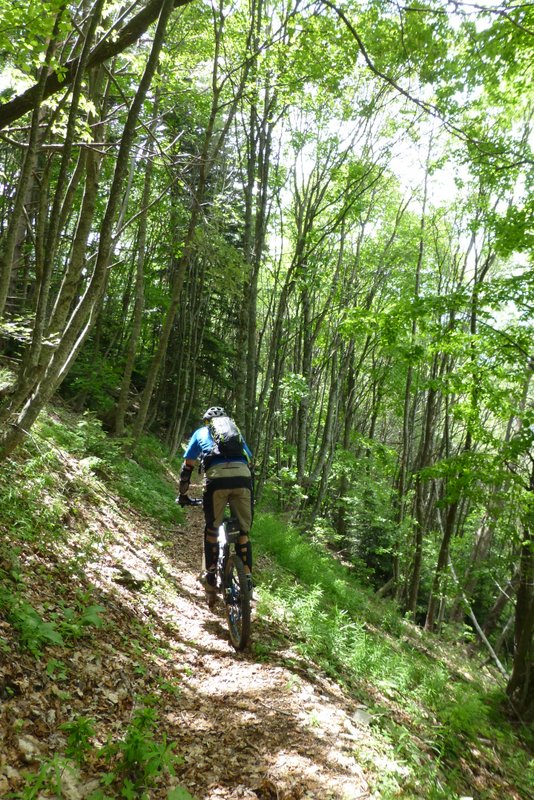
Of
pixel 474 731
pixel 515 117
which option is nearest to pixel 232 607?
pixel 474 731

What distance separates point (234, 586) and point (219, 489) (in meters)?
1.01

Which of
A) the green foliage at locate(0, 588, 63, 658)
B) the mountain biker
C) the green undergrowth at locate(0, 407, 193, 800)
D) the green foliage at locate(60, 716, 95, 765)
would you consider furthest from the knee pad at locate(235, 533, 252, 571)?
the green foliage at locate(60, 716, 95, 765)

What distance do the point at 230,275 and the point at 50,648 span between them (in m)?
5.04

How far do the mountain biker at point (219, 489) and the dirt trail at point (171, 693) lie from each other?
751 millimetres

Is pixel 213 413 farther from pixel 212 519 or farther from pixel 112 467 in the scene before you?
pixel 112 467

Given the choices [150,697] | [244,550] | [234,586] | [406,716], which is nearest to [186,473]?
[244,550]

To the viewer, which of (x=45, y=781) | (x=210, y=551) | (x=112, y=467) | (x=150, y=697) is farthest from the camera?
(x=112, y=467)

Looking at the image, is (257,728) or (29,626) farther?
(257,728)

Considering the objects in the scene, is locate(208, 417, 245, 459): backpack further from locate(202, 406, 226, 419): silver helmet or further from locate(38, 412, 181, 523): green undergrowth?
locate(38, 412, 181, 523): green undergrowth

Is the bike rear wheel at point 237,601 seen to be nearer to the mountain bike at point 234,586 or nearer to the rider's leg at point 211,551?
the mountain bike at point 234,586

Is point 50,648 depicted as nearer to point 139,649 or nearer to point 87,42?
point 139,649

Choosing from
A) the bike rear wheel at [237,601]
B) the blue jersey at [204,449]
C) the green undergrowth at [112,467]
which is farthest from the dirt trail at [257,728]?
the green undergrowth at [112,467]

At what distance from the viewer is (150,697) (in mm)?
3451

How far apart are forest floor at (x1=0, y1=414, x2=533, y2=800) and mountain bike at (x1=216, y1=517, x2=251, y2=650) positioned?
0.66 ft
